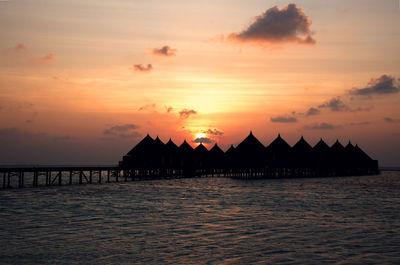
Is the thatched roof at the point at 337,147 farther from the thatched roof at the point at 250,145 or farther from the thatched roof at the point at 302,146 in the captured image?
the thatched roof at the point at 250,145

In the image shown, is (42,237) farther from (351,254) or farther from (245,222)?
(351,254)

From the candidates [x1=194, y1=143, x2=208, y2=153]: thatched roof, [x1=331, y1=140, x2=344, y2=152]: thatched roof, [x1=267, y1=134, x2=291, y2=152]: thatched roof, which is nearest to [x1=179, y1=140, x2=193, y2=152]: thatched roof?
[x1=194, y1=143, x2=208, y2=153]: thatched roof

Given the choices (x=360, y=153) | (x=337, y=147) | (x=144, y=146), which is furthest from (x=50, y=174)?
(x=360, y=153)

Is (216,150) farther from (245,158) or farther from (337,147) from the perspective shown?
(337,147)

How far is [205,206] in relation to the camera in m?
30.9

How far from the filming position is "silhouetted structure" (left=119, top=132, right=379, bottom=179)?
71.5m

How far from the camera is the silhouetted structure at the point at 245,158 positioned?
2815 inches

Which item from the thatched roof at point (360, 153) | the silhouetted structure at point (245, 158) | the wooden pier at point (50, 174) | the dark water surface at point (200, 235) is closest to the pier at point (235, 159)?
the silhouetted structure at point (245, 158)

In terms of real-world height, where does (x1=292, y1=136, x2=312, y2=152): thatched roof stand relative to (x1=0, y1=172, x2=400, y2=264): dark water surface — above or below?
above

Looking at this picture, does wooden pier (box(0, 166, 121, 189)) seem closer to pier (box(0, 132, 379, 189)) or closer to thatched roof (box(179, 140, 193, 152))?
pier (box(0, 132, 379, 189))

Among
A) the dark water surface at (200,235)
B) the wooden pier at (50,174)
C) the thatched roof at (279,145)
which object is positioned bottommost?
the dark water surface at (200,235)

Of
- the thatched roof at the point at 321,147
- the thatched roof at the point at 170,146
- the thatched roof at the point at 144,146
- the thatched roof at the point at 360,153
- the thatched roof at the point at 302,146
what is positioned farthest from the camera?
the thatched roof at the point at 360,153

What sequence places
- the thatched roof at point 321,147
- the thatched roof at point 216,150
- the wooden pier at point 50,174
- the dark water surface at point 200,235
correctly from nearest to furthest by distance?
the dark water surface at point 200,235 < the wooden pier at point 50,174 < the thatched roof at point 321,147 < the thatched roof at point 216,150

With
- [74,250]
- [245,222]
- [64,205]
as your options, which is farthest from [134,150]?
[74,250]
